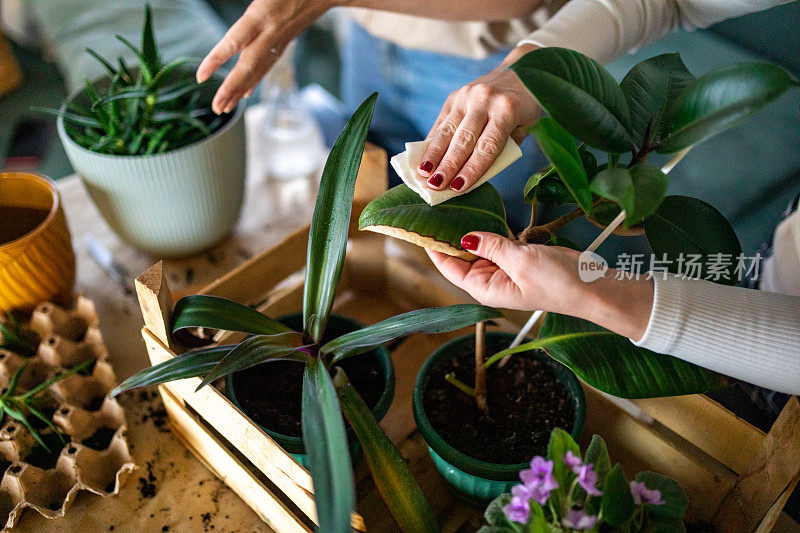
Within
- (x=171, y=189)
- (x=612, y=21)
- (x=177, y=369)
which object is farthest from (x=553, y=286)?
(x=171, y=189)

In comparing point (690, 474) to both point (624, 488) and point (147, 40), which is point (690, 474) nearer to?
point (624, 488)

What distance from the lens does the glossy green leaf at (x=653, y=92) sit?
61 cm

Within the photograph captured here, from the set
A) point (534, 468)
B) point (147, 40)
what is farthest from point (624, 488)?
point (147, 40)

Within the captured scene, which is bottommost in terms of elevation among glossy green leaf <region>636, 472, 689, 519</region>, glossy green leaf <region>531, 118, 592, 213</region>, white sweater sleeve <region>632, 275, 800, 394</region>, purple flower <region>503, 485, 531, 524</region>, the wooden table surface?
the wooden table surface

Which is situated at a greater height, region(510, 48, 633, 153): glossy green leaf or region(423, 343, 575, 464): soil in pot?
region(510, 48, 633, 153): glossy green leaf

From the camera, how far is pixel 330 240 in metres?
0.76

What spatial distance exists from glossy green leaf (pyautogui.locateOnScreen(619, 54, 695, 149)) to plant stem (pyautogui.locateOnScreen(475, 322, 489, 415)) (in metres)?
0.29

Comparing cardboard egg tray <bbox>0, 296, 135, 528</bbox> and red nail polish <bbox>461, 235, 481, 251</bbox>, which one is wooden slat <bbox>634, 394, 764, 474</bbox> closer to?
red nail polish <bbox>461, 235, 481, 251</bbox>

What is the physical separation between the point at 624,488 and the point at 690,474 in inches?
11.2

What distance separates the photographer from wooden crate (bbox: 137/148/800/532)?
641mm

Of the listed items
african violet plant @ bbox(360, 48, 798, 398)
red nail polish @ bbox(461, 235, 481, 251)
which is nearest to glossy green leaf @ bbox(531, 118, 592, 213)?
african violet plant @ bbox(360, 48, 798, 398)

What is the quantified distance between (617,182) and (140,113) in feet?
2.66

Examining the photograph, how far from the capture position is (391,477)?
653mm

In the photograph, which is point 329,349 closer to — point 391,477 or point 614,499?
point 391,477
